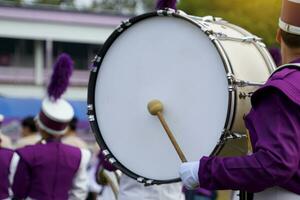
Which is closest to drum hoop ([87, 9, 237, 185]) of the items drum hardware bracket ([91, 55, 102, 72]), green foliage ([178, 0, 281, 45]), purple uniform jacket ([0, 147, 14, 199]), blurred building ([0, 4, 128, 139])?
drum hardware bracket ([91, 55, 102, 72])

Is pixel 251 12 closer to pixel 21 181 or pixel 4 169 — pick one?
pixel 4 169

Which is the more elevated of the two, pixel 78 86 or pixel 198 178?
pixel 198 178

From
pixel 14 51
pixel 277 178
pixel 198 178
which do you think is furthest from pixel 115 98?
pixel 14 51

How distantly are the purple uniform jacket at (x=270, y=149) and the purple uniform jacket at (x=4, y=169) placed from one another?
3.57 m

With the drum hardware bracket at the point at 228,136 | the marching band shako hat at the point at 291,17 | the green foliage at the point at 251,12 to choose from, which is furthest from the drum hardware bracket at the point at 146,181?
the green foliage at the point at 251,12

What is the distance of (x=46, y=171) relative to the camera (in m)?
5.31

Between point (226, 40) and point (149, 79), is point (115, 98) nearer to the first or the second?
point (149, 79)

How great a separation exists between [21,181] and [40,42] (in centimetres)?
2255

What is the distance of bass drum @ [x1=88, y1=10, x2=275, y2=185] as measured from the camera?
2.79m

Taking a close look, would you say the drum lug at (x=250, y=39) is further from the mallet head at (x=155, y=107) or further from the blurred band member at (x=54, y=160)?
the blurred band member at (x=54, y=160)

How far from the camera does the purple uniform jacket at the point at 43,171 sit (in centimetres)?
524

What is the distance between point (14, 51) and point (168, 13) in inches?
993

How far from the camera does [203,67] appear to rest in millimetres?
2879

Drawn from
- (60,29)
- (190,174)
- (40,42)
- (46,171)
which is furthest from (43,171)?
(40,42)
